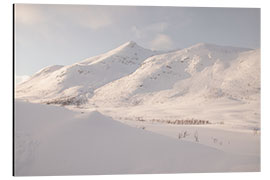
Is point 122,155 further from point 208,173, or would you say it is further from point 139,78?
point 139,78

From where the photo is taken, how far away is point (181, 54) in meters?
18.2

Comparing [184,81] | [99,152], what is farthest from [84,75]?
[99,152]

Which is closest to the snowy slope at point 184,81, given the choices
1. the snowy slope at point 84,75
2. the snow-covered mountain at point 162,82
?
the snow-covered mountain at point 162,82

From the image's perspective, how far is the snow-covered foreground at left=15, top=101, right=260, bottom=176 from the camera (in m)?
2.28

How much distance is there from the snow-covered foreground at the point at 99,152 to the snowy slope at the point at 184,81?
7.76m

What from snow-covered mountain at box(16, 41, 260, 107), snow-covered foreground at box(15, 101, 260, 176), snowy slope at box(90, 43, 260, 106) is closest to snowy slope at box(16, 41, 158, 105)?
snow-covered mountain at box(16, 41, 260, 107)

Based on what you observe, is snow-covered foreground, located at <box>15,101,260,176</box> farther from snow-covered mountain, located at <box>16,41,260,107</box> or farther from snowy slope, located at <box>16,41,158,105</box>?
snowy slope, located at <box>16,41,158,105</box>

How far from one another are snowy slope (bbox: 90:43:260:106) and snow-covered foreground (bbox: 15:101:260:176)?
7.76m

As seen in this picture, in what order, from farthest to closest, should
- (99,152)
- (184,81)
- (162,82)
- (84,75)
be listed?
(84,75) < (162,82) < (184,81) < (99,152)

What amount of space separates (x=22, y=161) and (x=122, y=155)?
4.31ft

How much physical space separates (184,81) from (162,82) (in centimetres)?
188

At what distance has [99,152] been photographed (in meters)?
2.35

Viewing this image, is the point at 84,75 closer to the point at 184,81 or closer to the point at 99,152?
the point at 184,81
